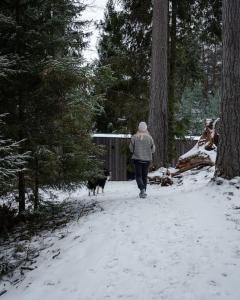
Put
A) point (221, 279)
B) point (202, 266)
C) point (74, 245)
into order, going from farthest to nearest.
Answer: point (74, 245), point (202, 266), point (221, 279)

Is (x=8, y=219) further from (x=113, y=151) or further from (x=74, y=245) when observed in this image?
(x=113, y=151)

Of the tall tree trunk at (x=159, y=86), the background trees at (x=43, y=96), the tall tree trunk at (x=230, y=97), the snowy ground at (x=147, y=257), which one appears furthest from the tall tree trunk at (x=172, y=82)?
the snowy ground at (x=147, y=257)

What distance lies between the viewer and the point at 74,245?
21.1ft

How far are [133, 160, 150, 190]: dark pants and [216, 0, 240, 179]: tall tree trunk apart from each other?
1.77 meters

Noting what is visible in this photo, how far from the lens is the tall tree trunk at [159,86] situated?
13359 mm

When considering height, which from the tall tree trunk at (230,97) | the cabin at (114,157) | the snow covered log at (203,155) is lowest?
the cabin at (114,157)

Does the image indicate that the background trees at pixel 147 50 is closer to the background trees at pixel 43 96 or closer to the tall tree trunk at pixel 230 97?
the tall tree trunk at pixel 230 97

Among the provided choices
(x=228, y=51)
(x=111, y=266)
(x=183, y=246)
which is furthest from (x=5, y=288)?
(x=228, y=51)

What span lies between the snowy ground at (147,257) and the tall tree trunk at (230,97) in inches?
34.8

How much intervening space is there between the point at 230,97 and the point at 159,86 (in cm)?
498

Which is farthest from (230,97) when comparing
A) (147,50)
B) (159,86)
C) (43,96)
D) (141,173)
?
(147,50)

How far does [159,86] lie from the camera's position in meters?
13.6

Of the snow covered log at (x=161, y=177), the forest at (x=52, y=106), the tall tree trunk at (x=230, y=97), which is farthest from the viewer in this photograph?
the snow covered log at (x=161, y=177)

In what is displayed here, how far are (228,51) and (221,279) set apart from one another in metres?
5.88
